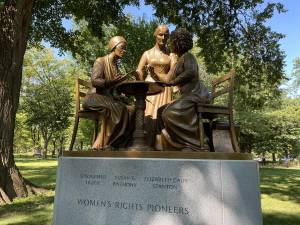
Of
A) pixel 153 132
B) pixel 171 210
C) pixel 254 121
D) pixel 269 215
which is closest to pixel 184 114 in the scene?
pixel 153 132

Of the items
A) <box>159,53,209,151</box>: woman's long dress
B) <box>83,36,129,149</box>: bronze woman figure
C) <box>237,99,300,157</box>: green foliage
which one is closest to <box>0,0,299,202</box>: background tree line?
<box>83,36,129,149</box>: bronze woman figure

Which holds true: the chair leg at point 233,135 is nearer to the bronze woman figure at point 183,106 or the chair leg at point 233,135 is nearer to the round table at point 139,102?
the bronze woman figure at point 183,106

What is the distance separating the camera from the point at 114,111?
6.20 meters

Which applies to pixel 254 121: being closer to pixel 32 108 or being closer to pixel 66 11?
pixel 66 11

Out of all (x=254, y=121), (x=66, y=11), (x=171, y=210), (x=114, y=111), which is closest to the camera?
(x=171, y=210)

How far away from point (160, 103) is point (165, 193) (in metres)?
2.07

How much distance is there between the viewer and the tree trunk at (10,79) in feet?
35.3

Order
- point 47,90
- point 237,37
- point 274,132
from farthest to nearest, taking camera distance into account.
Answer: point 47,90 < point 274,132 < point 237,37

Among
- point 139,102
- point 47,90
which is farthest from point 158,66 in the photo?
point 47,90

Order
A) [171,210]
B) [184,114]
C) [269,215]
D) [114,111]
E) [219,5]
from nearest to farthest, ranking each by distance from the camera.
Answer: [171,210] → [184,114] → [114,111] → [269,215] → [219,5]

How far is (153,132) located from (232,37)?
9448mm

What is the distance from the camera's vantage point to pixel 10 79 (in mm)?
11000

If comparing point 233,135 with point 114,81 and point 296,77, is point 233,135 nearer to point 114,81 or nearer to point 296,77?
point 114,81

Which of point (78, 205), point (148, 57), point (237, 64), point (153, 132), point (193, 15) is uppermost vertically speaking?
point (193, 15)
